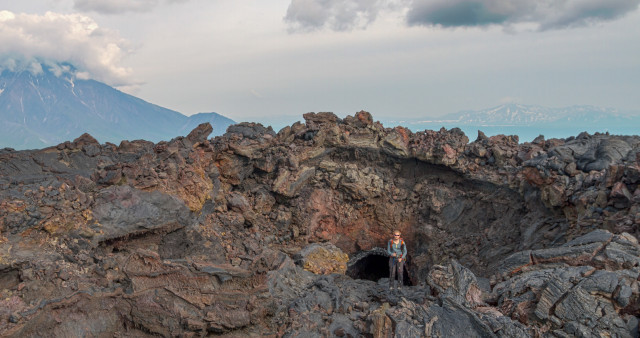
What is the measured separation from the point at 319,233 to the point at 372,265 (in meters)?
3.84

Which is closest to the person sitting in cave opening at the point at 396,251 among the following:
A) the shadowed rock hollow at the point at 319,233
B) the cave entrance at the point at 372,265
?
the shadowed rock hollow at the point at 319,233

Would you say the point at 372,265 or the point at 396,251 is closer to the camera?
the point at 396,251

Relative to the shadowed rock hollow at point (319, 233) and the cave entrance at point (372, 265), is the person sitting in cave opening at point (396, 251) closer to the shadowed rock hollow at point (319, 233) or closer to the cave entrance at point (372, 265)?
the shadowed rock hollow at point (319, 233)

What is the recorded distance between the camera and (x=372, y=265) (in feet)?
74.6

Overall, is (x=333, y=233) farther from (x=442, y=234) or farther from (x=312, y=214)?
(x=442, y=234)

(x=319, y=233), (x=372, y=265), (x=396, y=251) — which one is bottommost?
(x=372, y=265)

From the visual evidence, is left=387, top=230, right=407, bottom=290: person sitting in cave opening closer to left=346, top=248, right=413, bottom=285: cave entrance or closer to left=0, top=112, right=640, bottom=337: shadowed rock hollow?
left=0, top=112, right=640, bottom=337: shadowed rock hollow

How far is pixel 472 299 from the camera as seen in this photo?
32.5 feet

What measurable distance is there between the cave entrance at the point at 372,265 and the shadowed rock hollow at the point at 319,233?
13cm

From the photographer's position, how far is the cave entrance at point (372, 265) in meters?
21.3

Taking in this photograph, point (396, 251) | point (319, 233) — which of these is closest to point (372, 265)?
point (319, 233)

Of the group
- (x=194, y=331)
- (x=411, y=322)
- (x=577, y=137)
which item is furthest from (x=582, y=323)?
(x=577, y=137)

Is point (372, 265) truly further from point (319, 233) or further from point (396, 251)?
point (396, 251)

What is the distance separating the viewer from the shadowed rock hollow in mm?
9297
